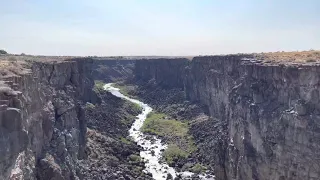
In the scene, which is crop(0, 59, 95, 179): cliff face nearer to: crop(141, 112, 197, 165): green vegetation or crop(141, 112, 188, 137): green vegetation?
crop(141, 112, 197, 165): green vegetation

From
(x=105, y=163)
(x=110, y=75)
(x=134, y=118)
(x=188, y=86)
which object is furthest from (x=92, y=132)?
(x=110, y=75)

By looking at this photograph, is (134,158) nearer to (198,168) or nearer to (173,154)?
(173,154)

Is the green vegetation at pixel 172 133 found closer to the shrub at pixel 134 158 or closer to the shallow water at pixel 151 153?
the shallow water at pixel 151 153

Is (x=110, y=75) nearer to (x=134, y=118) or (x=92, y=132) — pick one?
(x=134, y=118)

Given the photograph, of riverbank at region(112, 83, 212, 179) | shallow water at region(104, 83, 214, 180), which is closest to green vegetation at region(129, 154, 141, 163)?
shallow water at region(104, 83, 214, 180)

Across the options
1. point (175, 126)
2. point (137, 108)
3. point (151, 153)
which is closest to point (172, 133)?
point (175, 126)

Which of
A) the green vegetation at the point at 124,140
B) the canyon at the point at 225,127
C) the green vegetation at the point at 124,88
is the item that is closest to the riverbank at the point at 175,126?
the green vegetation at the point at 124,88
